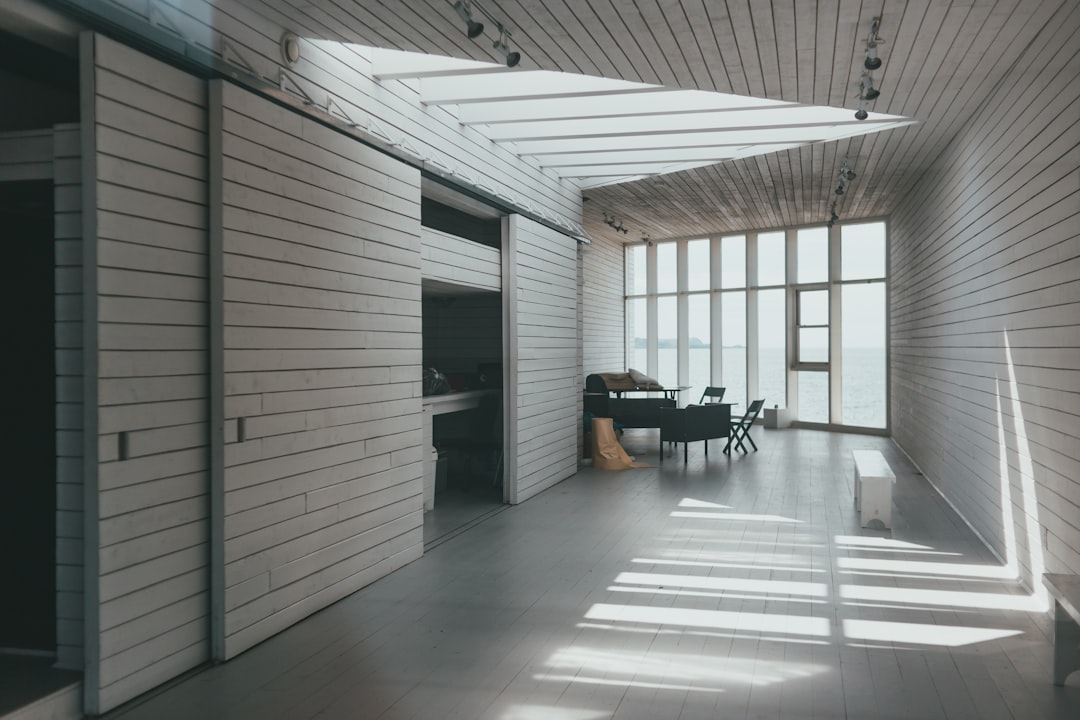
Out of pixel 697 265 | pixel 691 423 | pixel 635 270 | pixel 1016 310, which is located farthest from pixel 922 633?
pixel 635 270

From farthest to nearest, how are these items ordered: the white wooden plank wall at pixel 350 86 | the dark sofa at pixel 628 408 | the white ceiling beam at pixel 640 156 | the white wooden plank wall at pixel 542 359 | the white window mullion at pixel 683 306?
the white window mullion at pixel 683 306 → the dark sofa at pixel 628 408 → the white ceiling beam at pixel 640 156 → the white wooden plank wall at pixel 542 359 → the white wooden plank wall at pixel 350 86

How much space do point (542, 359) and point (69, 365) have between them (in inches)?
204

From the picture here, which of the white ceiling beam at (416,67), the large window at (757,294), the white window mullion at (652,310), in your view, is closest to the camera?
the white ceiling beam at (416,67)

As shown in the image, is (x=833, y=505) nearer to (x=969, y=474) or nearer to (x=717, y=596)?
(x=969, y=474)

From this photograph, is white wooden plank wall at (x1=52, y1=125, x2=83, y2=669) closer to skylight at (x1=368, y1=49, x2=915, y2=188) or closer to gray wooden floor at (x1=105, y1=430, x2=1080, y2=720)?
gray wooden floor at (x1=105, y1=430, x2=1080, y2=720)

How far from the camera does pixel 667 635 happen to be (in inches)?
154

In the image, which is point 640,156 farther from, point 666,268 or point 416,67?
point 666,268

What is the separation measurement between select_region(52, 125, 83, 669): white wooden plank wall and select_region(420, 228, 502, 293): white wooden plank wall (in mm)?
2761

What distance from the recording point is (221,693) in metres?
3.25

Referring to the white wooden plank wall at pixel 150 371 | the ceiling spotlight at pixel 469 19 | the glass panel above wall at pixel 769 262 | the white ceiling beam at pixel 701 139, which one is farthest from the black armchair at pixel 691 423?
the white wooden plank wall at pixel 150 371

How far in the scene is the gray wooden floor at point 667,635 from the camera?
3.15 m

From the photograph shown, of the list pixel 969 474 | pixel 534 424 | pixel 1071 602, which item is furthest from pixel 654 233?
pixel 1071 602

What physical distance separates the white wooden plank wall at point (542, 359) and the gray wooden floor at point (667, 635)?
1.16 meters

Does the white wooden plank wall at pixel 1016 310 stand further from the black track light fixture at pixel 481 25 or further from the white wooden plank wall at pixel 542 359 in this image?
the white wooden plank wall at pixel 542 359
